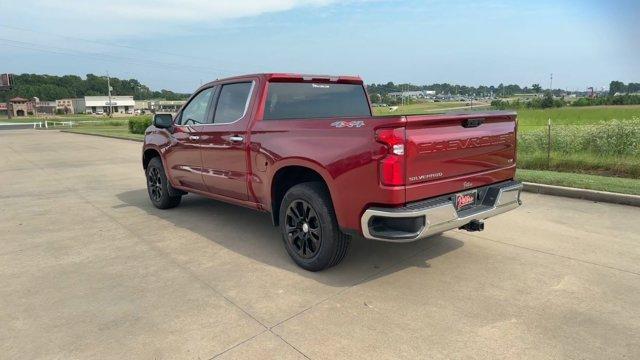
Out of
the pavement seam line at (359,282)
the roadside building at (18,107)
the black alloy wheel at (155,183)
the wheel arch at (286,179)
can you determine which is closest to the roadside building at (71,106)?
the roadside building at (18,107)

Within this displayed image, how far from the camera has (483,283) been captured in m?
3.95

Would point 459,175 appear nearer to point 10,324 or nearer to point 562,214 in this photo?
point 562,214

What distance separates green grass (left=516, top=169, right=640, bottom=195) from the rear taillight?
4.98 m

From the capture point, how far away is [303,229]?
170 inches

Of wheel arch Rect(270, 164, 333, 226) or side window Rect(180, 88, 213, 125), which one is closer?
wheel arch Rect(270, 164, 333, 226)

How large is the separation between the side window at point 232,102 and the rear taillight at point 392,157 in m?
2.09

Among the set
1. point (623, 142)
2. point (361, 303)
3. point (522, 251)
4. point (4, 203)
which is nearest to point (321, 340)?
point (361, 303)

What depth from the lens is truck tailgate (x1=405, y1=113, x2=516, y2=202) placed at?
11.8ft

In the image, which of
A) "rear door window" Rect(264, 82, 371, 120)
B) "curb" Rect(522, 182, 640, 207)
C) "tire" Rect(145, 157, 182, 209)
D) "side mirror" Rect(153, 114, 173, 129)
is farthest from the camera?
"tire" Rect(145, 157, 182, 209)

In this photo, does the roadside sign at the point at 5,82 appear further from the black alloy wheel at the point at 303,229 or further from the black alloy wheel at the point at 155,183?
the black alloy wheel at the point at 303,229

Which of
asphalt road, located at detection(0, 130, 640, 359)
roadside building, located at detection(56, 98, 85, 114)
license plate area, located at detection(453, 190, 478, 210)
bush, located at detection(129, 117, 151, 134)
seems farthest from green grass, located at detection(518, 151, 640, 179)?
roadside building, located at detection(56, 98, 85, 114)

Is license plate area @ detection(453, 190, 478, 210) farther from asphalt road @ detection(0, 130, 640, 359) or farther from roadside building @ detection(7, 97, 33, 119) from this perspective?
roadside building @ detection(7, 97, 33, 119)

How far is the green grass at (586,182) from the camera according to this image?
6882mm

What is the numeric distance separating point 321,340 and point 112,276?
236 cm
